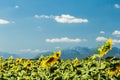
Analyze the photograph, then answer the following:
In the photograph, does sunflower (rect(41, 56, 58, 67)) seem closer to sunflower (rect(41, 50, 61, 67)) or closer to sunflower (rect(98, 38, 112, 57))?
sunflower (rect(41, 50, 61, 67))

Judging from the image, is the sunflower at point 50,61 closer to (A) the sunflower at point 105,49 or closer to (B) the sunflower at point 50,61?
(B) the sunflower at point 50,61

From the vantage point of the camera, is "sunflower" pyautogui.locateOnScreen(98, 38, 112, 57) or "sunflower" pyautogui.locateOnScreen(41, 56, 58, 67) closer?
"sunflower" pyautogui.locateOnScreen(98, 38, 112, 57)

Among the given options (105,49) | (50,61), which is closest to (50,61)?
(50,61)

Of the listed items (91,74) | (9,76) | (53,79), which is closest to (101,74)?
(91,74)

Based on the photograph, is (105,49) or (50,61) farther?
(50,61)

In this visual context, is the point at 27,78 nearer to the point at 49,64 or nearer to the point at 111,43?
the point at 49,64

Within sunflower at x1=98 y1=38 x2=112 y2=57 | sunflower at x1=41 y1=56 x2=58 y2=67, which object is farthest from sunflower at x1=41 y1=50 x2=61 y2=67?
sunflower at x1=98 y1=38 x2=112 y2=57

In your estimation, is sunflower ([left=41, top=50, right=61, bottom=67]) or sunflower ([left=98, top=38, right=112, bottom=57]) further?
sunflower ([left=41, top=50, right=61, bottom=67])

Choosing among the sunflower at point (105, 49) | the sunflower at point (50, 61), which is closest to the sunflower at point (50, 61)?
the sunflower at point (50, 61)

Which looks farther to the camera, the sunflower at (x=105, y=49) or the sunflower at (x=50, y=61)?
the sunflower at (x=50, y=61)

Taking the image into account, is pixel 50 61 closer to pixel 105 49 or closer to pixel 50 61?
pixel 50 61

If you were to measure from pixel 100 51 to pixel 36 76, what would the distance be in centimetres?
199

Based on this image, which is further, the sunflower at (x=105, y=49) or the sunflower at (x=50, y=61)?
the sunflower at (x=50, y=61)

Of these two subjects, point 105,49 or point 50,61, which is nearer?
point 105,49
